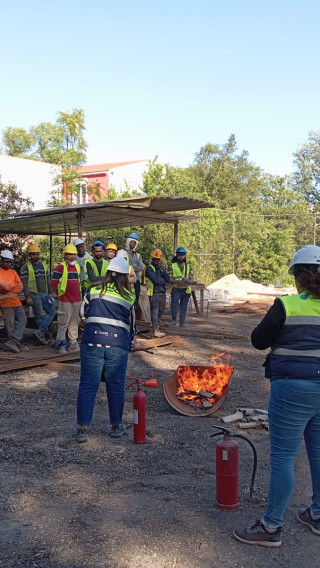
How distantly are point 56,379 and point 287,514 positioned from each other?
210 inches

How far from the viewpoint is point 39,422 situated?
680 centimetres

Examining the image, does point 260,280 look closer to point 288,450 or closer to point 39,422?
point 39,422

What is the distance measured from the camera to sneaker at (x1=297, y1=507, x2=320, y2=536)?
4.01m

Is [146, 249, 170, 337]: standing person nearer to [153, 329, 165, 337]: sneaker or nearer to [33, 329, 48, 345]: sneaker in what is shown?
[153, 329, 165, 337]: sneaker

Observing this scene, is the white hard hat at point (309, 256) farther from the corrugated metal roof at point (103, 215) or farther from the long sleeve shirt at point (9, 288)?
the corrugated metal roof at point (103, 215)

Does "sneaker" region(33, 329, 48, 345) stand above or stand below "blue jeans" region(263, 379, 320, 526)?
below

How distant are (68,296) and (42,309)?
1.57 meters

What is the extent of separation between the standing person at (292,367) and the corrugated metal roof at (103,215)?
27.4ft

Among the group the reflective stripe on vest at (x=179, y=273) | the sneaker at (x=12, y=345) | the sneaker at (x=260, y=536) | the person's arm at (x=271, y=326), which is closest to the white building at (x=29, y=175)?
the reflective stripe on vest at (x=179, y=273)

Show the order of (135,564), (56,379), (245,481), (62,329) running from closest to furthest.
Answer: (135,564)
(245,481)
(56,379)
(62,329)

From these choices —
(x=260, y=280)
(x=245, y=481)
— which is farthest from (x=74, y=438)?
(x=260, y=280)

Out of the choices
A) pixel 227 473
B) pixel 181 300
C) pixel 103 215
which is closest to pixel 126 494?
pixel 227 473

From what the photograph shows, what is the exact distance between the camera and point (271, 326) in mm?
3623

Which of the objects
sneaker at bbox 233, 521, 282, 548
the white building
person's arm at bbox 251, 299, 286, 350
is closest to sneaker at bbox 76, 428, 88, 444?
sneaker at bbox 233, 521, 282, 548
